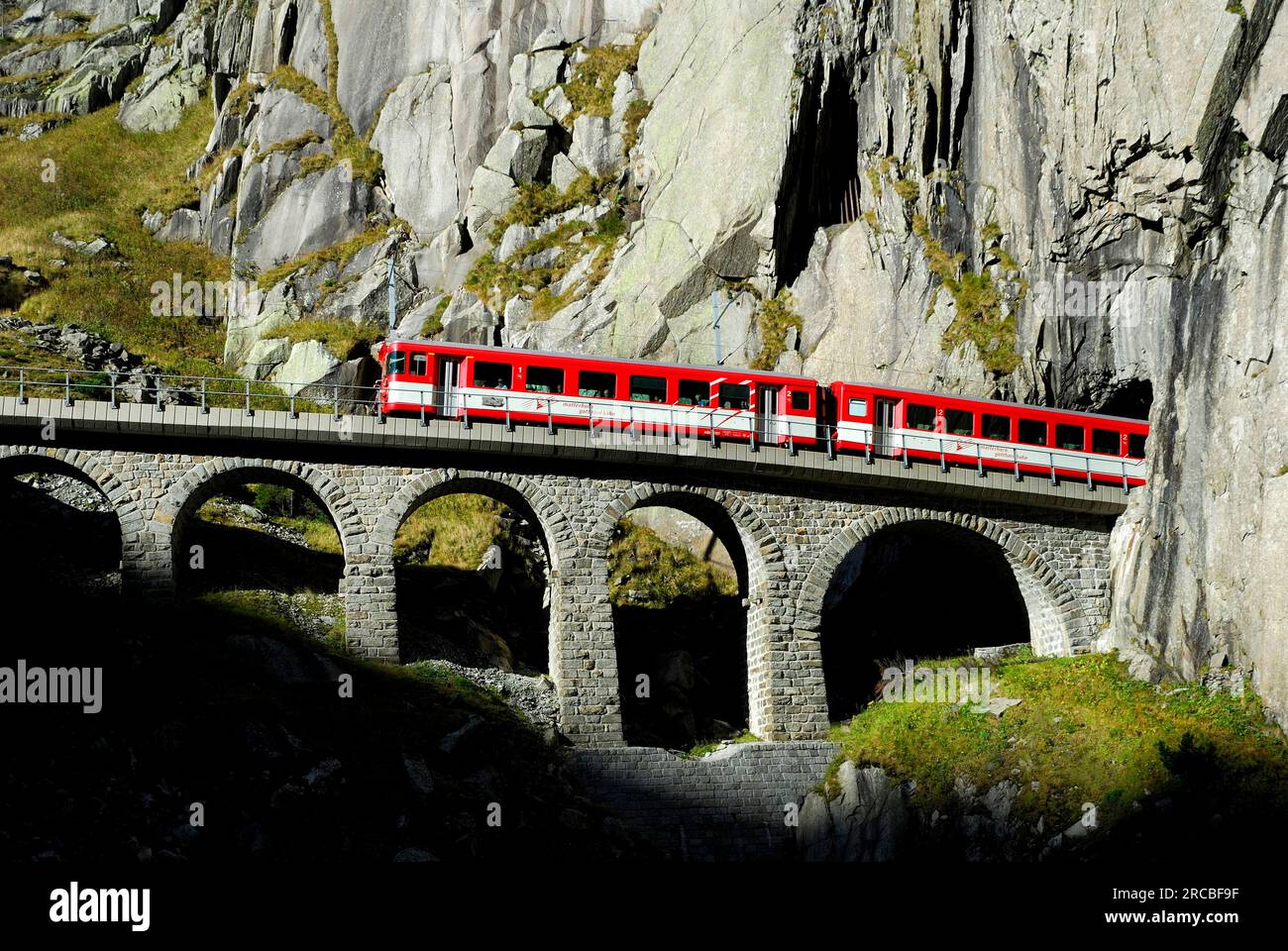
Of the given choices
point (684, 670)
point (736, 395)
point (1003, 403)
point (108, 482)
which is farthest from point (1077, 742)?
point (108, 482)

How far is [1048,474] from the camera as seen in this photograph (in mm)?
36812

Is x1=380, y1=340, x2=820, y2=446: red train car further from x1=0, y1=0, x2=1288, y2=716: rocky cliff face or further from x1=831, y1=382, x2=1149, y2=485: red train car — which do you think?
x1=0, y1=0, x2=1288, y2=716: rocky cliff face

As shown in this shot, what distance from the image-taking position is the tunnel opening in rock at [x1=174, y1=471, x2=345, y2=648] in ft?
101

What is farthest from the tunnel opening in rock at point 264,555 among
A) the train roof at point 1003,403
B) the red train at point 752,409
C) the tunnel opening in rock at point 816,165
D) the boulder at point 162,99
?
the boulder at point 162,99

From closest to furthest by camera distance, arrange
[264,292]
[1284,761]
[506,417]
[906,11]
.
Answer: [1284,761] < [506,417] < [906,11] < [264,292]

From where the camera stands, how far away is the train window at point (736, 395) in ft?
115

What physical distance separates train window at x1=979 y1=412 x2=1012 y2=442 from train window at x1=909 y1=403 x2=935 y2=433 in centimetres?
154

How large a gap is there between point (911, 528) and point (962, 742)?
7362 mm

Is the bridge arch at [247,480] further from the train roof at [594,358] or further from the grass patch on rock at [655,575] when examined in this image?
the grass patch on rock at [655,575]

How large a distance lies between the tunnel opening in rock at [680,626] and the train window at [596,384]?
10.8ft

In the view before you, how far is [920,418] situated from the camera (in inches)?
1409

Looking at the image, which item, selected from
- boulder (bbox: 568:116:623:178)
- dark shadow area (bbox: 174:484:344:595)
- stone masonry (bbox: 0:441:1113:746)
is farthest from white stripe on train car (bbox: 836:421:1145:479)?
boulder (bbox: 568:116:623:178)
